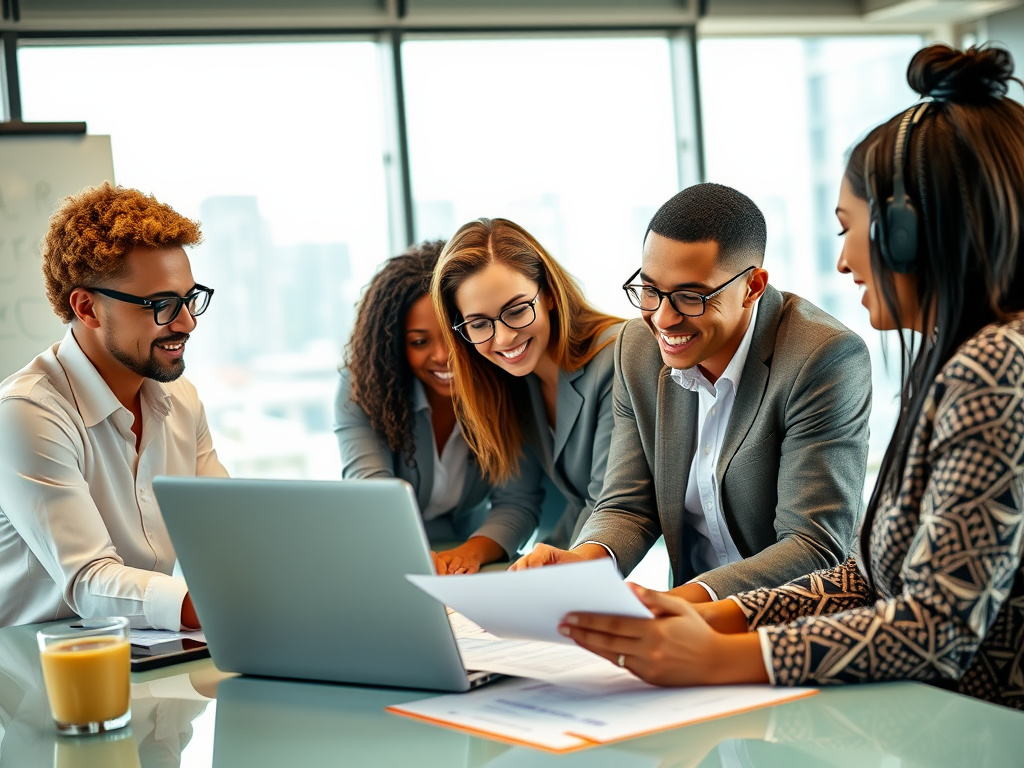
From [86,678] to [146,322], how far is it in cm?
104

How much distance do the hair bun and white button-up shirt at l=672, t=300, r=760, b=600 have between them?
74cm

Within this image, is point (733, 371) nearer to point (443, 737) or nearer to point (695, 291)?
point (695, 291)

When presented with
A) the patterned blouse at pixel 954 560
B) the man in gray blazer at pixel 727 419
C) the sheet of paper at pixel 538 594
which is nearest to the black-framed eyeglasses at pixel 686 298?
the man in gray blazer at pixel 727 419

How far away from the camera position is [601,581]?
39.9 inches

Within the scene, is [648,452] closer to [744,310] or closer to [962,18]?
[744,310]

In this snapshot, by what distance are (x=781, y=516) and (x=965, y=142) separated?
78 centimetres

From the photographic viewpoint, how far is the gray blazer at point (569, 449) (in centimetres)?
226

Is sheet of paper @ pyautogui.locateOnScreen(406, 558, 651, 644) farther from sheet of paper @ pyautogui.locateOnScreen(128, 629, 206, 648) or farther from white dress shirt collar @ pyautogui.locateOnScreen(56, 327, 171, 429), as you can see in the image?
white dress shirt collar @ pyautogui.locateOnScreen(56, 327, 171, 429)

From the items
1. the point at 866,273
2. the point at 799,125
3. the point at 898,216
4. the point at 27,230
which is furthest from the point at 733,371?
the point at 799,125

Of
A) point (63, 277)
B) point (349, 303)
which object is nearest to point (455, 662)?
point (63, 277)

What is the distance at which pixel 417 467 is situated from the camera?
2.56 meters

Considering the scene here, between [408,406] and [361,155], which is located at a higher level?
[361,155]

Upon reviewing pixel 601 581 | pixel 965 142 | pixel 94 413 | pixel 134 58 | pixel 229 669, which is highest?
pixel 134 58

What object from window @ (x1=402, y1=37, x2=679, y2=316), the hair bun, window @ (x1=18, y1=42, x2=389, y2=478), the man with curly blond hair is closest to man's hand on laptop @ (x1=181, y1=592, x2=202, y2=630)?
the man with curly blond hair
